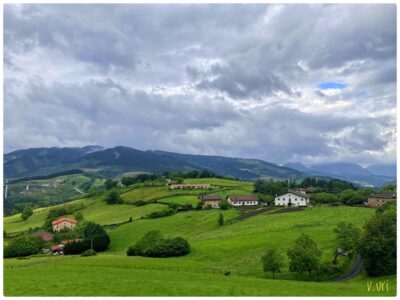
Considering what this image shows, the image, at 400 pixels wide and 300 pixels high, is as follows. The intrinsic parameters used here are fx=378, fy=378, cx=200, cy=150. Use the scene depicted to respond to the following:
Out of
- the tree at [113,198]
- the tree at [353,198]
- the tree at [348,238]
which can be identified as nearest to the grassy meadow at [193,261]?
the tree at [348,238]

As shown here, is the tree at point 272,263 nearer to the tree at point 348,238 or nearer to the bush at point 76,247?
the tree at point 348,238

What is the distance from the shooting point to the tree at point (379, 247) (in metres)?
54.0

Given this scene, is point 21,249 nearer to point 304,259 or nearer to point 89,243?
point 89,243

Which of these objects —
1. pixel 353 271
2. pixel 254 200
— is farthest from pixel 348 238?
pixel 254 200

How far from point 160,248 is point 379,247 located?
45.8 metres

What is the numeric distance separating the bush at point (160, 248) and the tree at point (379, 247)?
37.9m

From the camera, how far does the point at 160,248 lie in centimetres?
8362

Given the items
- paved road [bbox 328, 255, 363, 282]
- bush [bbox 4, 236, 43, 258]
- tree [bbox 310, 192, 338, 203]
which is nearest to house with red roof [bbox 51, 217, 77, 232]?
bush [bbox 4, 236, 43, 258]

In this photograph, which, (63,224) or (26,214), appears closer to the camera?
(63,224)

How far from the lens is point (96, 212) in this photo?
170 metres

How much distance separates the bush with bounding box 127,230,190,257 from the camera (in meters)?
82.1

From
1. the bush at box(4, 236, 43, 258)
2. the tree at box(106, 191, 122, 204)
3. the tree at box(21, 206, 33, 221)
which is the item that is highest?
the tree at box(106, 191, 122, 204)

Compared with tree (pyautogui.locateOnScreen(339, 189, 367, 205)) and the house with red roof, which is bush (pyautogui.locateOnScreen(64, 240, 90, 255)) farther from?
tree (pyautogui.locateOnScreen(339, 189, 367, 205))

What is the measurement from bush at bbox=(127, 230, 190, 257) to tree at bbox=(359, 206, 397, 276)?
37.9 meters
